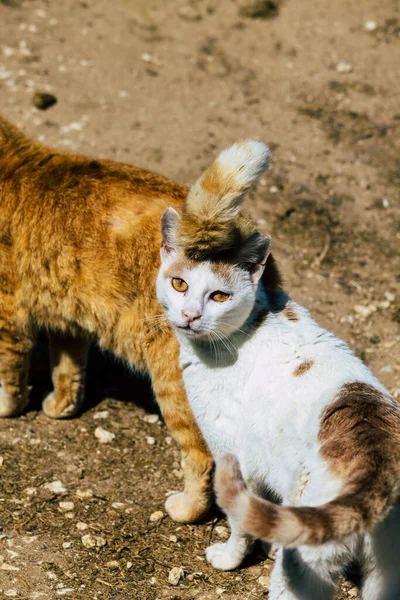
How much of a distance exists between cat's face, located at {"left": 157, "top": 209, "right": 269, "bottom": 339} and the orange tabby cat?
48 centimetres

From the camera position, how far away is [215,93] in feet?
26.5

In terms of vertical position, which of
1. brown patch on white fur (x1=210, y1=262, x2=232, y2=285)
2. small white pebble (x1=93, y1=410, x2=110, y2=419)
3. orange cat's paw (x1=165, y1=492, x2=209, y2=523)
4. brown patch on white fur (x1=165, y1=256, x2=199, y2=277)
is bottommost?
small white pebble (x1=93, y1=410, x2=110, y2=419)

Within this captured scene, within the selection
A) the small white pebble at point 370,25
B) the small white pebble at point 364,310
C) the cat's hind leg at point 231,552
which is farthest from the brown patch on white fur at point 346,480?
the small white pebble at point 370,25

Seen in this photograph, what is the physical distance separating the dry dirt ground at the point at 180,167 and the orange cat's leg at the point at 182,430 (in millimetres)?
177

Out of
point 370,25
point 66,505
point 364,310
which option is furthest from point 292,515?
point 370,25

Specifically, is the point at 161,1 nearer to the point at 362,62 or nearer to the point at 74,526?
the point at 362,62

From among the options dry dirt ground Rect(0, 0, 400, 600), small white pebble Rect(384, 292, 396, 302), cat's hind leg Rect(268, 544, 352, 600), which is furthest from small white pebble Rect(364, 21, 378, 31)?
cat's hind leg Rect(268, 544, 352, 600)

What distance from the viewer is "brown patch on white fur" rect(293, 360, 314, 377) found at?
3.48 metres

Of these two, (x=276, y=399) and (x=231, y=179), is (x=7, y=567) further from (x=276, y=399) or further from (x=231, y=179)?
(x=231, y=179)

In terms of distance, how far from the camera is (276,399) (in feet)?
11.4

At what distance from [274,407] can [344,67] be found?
5.99m

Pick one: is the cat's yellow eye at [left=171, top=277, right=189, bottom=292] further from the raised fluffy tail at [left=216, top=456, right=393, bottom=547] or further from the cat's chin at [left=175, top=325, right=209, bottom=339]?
the raised fluffy tail at [left=216, top=456, right=393, bottom=547]

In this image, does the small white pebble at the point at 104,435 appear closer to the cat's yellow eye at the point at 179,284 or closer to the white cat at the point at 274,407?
the white cat at the point at 274,407

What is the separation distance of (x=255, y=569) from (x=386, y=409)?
1.59 meters
